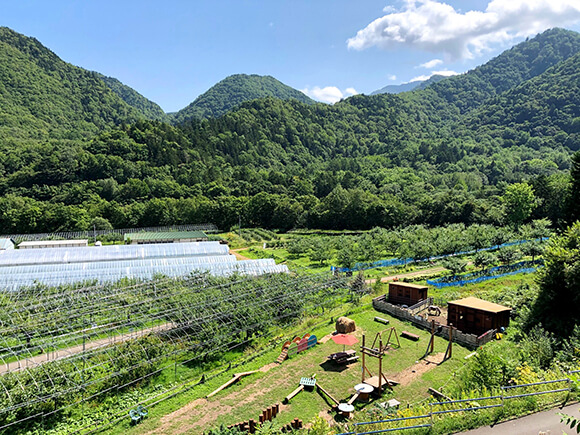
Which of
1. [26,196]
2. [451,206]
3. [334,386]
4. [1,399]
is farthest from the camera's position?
[26,196]

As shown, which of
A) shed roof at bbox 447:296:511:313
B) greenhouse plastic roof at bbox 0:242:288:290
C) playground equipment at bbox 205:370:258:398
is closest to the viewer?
playground equipment at bbox 205:370:258:398

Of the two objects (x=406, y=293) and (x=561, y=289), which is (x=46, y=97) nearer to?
(x=406, y=293)

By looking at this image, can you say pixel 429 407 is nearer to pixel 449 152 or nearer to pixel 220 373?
pixel 220 373

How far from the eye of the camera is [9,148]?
9275cm

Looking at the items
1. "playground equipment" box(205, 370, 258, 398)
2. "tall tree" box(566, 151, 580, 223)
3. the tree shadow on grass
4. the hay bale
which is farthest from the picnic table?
"tall tree" box(566, 151, 580, 223)

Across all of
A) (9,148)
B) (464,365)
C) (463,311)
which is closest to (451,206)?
(463,311)

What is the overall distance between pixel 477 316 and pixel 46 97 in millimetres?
158362

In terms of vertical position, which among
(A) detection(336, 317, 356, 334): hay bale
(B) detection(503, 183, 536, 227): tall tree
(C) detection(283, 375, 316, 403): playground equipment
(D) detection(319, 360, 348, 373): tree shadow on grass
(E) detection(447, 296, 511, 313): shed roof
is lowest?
(D) detection(319, 360, 348, 373): tree shadow on grass

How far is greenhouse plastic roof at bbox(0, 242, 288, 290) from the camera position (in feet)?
103

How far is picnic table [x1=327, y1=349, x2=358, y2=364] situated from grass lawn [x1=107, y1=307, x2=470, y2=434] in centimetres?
30

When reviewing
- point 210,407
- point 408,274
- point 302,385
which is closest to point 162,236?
point 408,274

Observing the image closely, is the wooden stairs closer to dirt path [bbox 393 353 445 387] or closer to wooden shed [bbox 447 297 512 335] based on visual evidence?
→ dirt path [bbox 393 353 445 387]

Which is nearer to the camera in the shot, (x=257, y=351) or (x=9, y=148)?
(x=257, y=351)

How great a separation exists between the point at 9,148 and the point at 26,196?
77.7 feet
